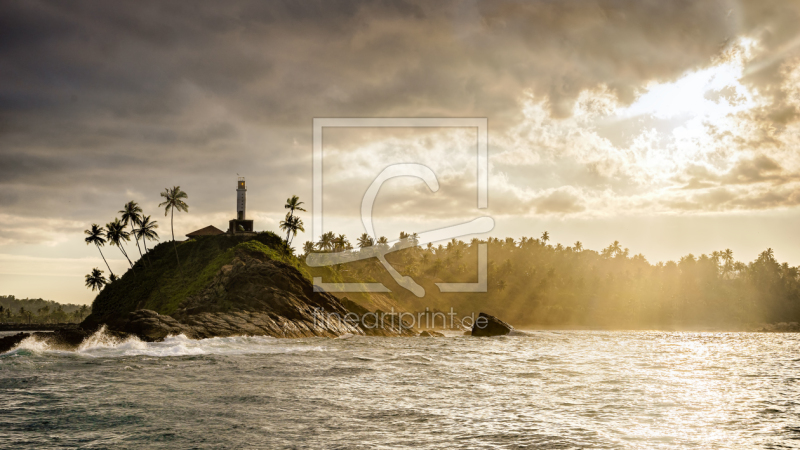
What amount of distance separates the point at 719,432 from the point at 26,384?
24.1 metres

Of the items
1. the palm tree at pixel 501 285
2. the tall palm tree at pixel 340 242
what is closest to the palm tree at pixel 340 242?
the tall palm tree at pixel 340 242

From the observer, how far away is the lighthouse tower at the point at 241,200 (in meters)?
102

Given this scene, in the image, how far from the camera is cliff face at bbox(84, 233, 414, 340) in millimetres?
45438

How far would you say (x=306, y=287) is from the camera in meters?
65.8

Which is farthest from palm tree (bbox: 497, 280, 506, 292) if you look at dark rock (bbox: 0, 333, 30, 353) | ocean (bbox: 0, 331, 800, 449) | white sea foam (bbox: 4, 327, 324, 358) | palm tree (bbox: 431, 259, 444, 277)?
dark rock (bbox: 0, 333, 30, 353)

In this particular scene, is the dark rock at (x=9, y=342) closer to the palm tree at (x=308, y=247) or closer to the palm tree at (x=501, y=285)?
the palm tree at (x=308, y=247)

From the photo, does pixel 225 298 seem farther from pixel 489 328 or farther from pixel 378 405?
pixel 378 405

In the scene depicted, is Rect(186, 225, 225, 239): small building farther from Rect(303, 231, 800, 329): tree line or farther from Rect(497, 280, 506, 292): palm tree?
Rect(497, 280, 506, 292): palm tree

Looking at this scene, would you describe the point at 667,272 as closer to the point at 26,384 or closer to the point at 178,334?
the point at 178,334

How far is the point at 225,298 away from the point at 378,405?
49.9 m

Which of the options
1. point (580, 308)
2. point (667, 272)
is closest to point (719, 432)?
point (580, 308)

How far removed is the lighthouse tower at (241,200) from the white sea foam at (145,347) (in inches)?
2503

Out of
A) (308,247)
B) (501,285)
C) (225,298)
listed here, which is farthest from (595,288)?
(225,298)

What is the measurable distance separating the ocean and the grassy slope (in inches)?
2128
